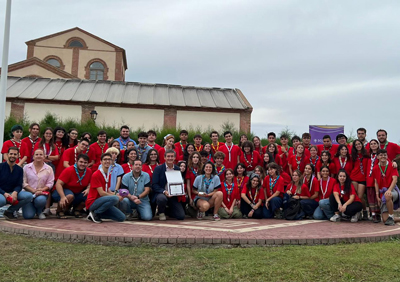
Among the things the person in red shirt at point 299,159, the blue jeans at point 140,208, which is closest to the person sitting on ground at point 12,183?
the blue jeans at point 140,208

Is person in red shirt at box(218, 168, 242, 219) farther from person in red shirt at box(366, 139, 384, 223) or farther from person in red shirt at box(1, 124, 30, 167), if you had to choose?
person in red shirt at box(1, 124, 30, 167)

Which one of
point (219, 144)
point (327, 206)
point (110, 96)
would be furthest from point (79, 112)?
point (327, 206)

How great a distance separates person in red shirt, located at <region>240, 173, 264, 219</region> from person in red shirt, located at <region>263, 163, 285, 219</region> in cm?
16

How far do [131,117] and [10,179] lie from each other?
692 inches

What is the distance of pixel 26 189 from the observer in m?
8.20

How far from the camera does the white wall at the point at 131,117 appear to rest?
2509 centimetres

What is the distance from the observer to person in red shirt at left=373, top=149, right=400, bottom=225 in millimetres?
8578

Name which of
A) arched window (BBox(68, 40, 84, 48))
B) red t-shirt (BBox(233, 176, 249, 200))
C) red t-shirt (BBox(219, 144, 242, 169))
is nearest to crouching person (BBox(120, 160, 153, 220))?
red t-shirt (BBox(233, 176, 249, 200))

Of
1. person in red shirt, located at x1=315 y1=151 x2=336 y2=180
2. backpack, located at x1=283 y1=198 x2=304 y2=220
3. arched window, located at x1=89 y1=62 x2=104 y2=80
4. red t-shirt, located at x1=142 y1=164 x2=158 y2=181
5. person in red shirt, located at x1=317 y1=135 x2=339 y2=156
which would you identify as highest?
arched window, located at x1=89 y1=62 x2=104 y2=80

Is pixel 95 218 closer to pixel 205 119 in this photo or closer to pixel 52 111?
pixel 205 119

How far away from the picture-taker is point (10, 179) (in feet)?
26.2

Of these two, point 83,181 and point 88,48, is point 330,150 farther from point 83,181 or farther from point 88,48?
point 88,48

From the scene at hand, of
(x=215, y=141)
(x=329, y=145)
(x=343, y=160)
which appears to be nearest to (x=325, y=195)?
(x=343, y=160)

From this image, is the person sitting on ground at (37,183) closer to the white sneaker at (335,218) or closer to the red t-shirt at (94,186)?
the red t-shirt at (94,186)
